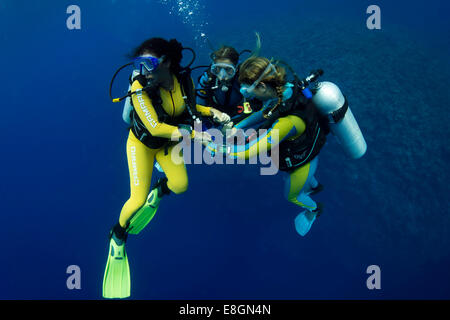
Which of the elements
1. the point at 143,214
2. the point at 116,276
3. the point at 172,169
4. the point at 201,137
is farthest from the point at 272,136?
the point at 116,276

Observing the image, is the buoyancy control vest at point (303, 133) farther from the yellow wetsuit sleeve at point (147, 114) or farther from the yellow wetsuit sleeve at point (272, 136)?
the yellow wetsuit sleeve at point (147, 114)

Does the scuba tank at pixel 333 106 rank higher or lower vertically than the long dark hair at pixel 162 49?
lower

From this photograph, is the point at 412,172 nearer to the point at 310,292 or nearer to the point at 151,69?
the point at 310,292

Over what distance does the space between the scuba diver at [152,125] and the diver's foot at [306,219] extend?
2.14 meters

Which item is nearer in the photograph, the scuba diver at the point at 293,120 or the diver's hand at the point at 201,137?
the scuba diver at the point at 293,120

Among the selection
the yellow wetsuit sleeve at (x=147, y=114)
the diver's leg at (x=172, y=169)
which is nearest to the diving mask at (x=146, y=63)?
the yellow wetsuit sleeve at (x=147, y=114)

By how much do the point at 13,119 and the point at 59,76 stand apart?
1.64 m

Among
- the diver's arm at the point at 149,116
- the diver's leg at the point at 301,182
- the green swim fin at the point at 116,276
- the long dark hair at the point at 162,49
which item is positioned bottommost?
the green swim fin at the point at 116,276

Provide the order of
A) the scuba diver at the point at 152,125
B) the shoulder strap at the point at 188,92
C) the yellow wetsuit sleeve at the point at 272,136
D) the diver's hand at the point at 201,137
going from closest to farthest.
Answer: the yellow wetsuit sleeve at the point at 272,136 → the scuba diver at the point at 152,125 → the diver's hand at the point at 201,137 → the shoulder strap at the point at 188,92

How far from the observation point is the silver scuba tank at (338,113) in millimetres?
2961

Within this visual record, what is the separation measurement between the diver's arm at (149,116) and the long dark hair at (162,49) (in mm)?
358

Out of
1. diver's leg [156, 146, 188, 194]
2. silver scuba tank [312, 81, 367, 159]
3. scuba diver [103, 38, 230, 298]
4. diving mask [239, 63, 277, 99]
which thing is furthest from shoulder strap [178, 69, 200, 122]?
silver scuba tank [312, 81, 367, 159]

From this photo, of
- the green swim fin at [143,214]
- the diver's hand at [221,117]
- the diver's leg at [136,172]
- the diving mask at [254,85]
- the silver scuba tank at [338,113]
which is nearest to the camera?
the diving mask at [254,85]

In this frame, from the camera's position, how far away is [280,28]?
9.45 m
